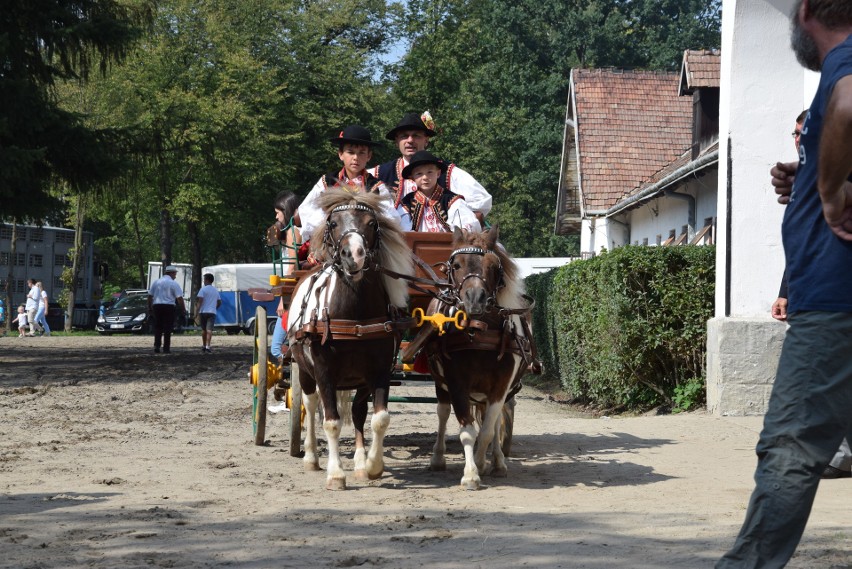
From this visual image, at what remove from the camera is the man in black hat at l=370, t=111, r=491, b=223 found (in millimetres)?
9672

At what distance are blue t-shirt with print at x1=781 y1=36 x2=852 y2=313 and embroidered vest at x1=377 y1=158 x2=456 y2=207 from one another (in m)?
5.77

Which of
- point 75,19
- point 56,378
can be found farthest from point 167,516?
point 75,19

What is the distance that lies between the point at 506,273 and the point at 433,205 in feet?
4.36

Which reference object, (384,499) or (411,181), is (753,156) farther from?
(384,499)

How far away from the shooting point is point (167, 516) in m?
6.92

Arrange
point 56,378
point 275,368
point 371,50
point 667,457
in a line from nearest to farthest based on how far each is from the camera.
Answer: point 667,457, point 275,368, point 56,378, point 371,50

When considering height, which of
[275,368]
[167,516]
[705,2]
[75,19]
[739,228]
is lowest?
[167,516]

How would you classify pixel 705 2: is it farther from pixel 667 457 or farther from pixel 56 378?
pixel 667 457

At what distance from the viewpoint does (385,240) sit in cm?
831

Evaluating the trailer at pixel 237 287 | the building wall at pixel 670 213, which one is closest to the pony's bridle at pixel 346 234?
the building wall at pixel 670 213

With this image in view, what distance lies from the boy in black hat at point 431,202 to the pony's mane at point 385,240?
1020mm

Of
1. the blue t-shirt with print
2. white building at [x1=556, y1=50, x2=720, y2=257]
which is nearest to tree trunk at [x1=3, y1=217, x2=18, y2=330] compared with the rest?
white building at [x1=556, y1=50, x2=720, y2=257]

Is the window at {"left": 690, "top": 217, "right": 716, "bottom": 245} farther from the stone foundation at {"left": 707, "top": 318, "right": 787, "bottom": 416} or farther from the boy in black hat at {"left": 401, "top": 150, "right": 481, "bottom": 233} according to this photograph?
the boy in black hat at {"left": 401, "top": 150, "right": 481, "bottom": 233}

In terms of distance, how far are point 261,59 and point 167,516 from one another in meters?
43.0
